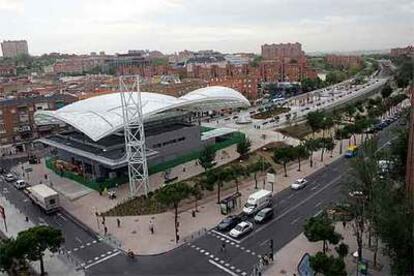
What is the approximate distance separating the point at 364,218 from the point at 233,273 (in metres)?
8.20

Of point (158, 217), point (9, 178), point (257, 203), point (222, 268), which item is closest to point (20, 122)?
point (9, 178)

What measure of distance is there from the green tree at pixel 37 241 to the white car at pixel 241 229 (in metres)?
11.4

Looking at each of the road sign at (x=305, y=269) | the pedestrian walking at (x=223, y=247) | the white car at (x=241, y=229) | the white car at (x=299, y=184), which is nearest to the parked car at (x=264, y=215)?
the white car at (x=241, y=229)

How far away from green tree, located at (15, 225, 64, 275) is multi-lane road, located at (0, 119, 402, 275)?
9.61 feet

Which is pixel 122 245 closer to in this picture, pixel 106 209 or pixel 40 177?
pixel 106 209

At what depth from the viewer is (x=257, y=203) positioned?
3116 cm

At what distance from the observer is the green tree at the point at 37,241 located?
70.9 ft

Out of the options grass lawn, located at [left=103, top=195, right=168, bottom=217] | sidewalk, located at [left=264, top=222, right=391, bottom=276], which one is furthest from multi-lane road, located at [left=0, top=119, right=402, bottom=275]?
grass lawn, located at [left=103, top=195, right=168, bottom=217]

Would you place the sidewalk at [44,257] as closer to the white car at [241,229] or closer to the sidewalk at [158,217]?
the sidewalk at [158,217]

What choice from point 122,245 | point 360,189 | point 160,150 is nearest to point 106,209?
point 122,245

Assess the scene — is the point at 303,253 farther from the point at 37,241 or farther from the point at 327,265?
the point at 37,241

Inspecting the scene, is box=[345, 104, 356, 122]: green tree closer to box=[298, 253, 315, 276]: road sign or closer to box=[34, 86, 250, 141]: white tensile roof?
box=[34, 86, 250, 141]: white tensile roof

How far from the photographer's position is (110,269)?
78.9ft

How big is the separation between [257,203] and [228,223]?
12.2ft
